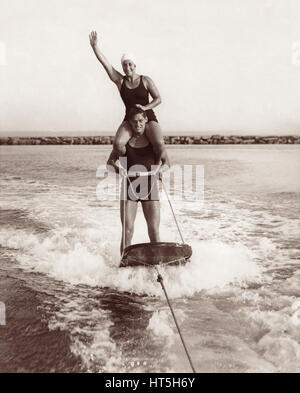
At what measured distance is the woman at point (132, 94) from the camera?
4941mm

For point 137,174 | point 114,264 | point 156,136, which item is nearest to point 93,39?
point 156,136

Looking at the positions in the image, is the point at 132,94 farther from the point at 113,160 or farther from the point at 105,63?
the point at 113,160

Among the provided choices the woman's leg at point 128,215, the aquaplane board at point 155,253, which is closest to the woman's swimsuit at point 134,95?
the woman's leg at point 128,215

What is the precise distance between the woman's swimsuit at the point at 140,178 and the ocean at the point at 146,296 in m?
0.98

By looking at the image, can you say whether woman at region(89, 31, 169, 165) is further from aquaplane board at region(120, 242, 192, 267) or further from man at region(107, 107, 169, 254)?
aquaplane board at region(120, 242, 192, 267)

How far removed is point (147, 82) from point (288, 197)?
7.73m

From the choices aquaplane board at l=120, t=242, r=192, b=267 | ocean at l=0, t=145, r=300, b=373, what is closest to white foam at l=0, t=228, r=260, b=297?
ocean at l=0, t=145, r=300, b=373

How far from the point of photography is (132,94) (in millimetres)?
5059

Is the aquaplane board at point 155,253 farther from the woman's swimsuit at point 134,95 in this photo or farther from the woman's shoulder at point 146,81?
the woman's shoulder at point 146,81

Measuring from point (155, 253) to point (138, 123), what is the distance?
62.6 inches

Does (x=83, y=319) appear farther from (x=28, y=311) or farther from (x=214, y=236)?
(x=214, y=236)

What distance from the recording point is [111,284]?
5238 millimetres

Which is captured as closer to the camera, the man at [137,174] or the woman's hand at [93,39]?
the woman's hand at [93,39]
